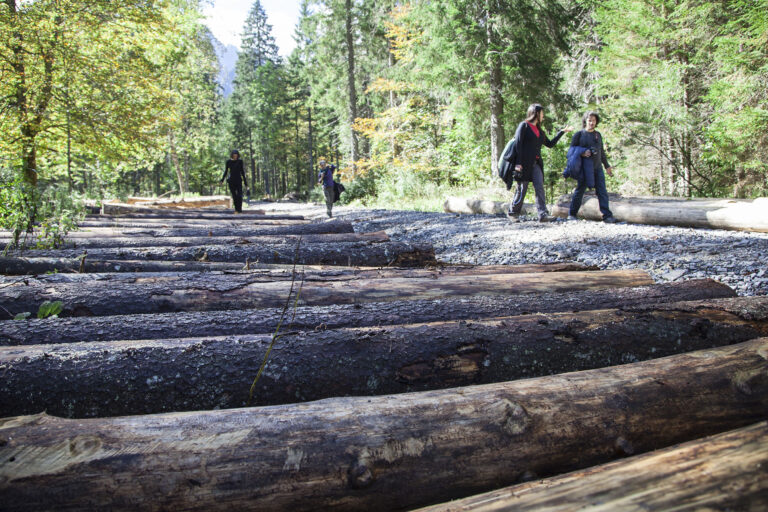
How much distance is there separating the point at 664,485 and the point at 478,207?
11343mm

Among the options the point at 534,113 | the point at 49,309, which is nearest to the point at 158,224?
the point at 49,309

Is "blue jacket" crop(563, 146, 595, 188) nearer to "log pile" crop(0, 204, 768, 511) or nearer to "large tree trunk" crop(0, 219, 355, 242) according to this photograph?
"large tree trunk" crop(0, 219, 355, 242)

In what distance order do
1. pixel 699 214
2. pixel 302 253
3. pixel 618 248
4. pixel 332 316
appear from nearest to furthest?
pixel 332 316, pixel 302 253, pixel 618 248, pixel 699 214

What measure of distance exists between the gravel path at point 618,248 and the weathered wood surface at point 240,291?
5.12 feet

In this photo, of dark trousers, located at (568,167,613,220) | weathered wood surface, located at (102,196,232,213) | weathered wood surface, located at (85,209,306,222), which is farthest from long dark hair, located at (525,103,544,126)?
weathered wood surface, located at (102,196,232,213)

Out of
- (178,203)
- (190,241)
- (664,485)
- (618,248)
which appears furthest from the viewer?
(178,203)

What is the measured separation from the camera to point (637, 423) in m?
1.42

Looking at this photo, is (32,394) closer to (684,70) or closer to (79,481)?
(79,481)

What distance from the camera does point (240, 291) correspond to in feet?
8.59

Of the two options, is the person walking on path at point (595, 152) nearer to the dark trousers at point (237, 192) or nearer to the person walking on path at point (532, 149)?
the person walking on path at point (532, 149)

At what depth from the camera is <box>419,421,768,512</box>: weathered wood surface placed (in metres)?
0.98

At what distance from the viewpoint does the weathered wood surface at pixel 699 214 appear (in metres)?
6.14

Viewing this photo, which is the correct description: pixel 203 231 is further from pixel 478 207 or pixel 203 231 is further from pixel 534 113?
pixel 478 207

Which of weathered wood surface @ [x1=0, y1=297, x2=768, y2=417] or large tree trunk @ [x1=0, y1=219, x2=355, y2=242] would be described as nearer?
weathered wood surface @ [x1=0, y1=297, x2=768, y2=417]
